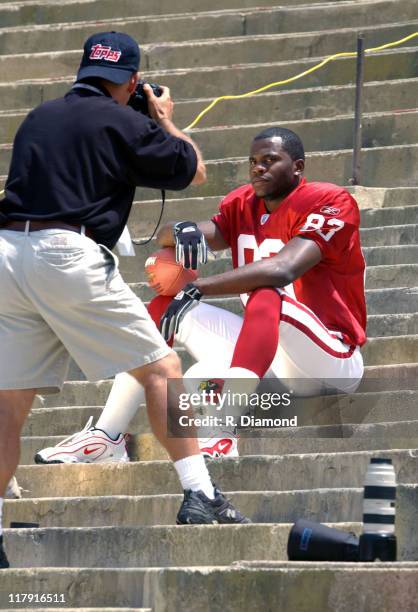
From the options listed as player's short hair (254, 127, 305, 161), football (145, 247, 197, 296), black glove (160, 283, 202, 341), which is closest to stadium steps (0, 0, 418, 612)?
black glove (160, 283, 202, 341)

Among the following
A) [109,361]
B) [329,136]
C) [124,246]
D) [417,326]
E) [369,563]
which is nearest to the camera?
[369,563]

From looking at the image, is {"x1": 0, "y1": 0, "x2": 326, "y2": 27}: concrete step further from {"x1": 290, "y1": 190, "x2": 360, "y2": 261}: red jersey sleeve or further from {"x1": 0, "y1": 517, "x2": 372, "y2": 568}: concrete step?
{"x1": 0, "y1": 517, "x2": 372, "y2": 568}: concrete step

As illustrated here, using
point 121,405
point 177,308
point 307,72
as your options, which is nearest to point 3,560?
point 121,405

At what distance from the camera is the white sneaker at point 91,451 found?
5.86 m

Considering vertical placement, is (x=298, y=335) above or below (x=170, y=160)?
below

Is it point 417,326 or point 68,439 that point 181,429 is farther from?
point 417,326

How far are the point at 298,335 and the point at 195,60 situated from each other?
4967 millimetres

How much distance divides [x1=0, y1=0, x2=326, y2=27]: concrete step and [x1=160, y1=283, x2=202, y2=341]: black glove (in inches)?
220

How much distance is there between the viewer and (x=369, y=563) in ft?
13.6

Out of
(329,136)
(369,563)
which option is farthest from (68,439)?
(329,136)

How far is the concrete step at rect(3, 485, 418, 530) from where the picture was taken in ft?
16.2

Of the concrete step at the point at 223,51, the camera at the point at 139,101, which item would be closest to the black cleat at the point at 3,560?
the camera at the point at 139,101

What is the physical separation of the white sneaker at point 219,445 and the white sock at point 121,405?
294mm

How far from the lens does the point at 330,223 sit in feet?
20.1
